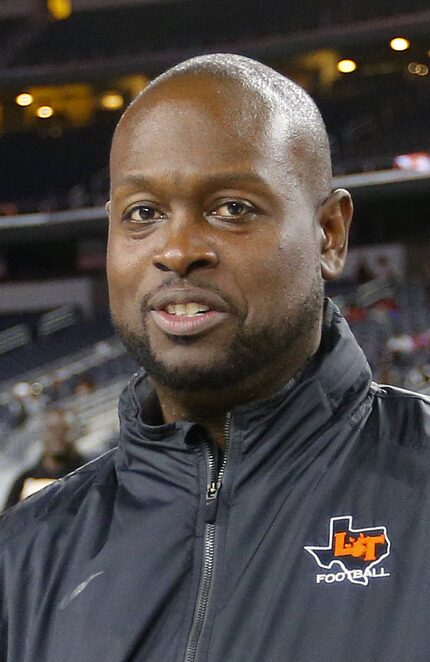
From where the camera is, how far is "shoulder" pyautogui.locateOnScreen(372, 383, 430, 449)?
3.48 ft

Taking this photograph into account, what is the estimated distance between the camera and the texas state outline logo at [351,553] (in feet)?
3.23

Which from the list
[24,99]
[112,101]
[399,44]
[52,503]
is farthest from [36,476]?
[112,101]

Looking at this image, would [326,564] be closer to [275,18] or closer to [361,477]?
[361,477]

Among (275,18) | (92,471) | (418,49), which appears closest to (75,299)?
(275,18)

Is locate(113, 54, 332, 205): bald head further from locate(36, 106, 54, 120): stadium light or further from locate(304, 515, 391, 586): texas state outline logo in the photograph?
locate(36, 106, 54, 120): stadium light

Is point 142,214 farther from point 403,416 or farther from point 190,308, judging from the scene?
point 403,416

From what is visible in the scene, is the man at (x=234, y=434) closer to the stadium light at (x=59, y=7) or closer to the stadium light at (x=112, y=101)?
the stadium light at (x=59, y=7)

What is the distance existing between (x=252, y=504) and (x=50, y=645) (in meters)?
0.23

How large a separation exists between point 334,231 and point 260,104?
0.52 ft

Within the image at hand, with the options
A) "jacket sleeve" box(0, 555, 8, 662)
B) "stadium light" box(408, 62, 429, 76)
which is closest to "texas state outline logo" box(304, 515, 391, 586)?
"jacket sleeve" box(0, 555, 8, 662)

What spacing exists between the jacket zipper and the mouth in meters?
0.11

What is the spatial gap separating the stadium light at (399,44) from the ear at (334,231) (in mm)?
13779

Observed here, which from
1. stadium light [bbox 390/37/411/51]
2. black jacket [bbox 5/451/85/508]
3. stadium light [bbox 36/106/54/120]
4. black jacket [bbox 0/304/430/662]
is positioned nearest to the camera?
black jacket [bbox 0/304/430/662]

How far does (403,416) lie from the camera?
1093 millimetres
